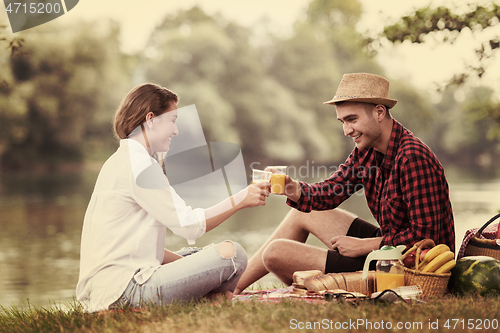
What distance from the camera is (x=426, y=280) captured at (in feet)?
9.53

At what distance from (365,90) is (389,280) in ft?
4.15

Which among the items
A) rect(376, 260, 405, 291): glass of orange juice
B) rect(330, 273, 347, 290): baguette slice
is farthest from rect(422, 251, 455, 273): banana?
rect(330, 273, 347, 290): baguette slice

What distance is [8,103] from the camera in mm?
25469

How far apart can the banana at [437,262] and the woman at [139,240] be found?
1.15 m

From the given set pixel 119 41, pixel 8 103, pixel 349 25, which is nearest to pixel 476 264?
pixel 8 103

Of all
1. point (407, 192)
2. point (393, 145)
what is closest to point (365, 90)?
point (393, 145)

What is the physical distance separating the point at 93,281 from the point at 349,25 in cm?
4338

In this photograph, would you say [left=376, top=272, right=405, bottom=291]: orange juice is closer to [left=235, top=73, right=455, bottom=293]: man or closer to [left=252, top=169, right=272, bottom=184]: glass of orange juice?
[left=235, top=73, right=455, bottom=293]: man

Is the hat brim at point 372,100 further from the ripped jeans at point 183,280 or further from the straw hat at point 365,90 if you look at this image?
the ripped jeans at point 183,280

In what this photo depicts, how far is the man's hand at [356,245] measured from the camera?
10.8ft

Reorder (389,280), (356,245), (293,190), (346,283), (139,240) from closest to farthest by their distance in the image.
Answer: (139,240), (389,280), (346,283), (356,245), (293,190)

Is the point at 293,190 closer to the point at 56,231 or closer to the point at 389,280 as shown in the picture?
the point at 389,280

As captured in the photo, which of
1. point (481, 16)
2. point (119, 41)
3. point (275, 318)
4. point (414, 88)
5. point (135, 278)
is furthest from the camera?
point (414, 88)

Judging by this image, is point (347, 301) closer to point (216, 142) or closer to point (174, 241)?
point (174, 241)
